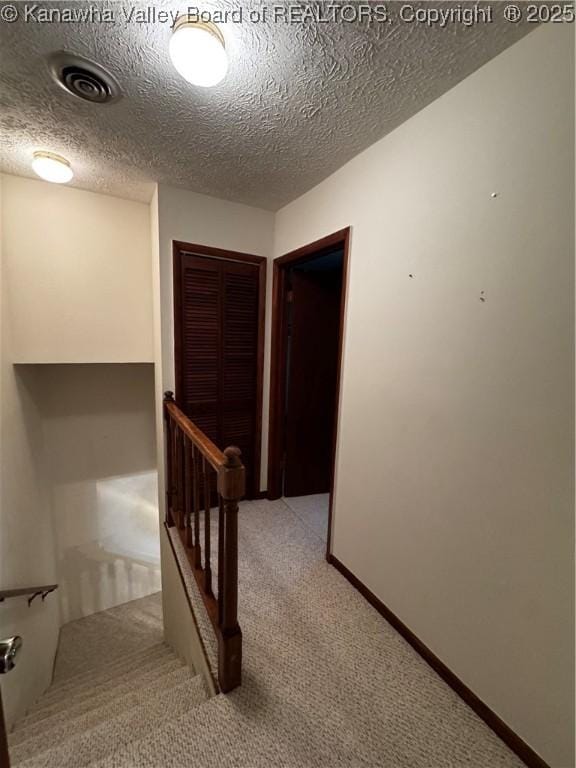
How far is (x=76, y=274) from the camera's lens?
2279mm

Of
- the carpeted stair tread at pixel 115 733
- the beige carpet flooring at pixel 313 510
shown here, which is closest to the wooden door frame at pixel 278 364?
the beige carpet flooring at pixel 313 510

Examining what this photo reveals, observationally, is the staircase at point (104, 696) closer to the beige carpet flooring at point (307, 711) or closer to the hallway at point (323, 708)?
the beige carpet flooring at point (307, 711)

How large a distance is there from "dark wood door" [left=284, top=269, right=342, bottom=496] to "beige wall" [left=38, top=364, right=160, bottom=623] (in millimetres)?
1519

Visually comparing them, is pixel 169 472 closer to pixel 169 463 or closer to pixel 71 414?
pixel 169 463

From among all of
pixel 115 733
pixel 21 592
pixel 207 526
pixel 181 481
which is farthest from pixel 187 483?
pixel 21 592

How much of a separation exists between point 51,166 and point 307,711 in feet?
9.31

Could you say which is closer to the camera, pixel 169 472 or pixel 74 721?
pixel 74 721

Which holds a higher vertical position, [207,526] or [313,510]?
[207,526]

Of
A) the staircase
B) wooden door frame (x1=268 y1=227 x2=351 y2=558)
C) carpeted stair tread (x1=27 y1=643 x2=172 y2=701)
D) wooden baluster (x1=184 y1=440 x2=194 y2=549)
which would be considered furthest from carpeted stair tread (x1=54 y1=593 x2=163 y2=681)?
wooden door frame (x1=268 y1=227 x2=351 y2=558)

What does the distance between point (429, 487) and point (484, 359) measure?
0.57 metres

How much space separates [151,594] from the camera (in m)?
3.52

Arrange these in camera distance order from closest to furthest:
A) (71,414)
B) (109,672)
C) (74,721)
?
(74,721) → (109,672) → (71,414)

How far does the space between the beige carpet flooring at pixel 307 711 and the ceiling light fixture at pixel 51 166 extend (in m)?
2.54

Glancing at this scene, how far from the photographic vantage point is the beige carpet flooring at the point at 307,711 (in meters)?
1.01
